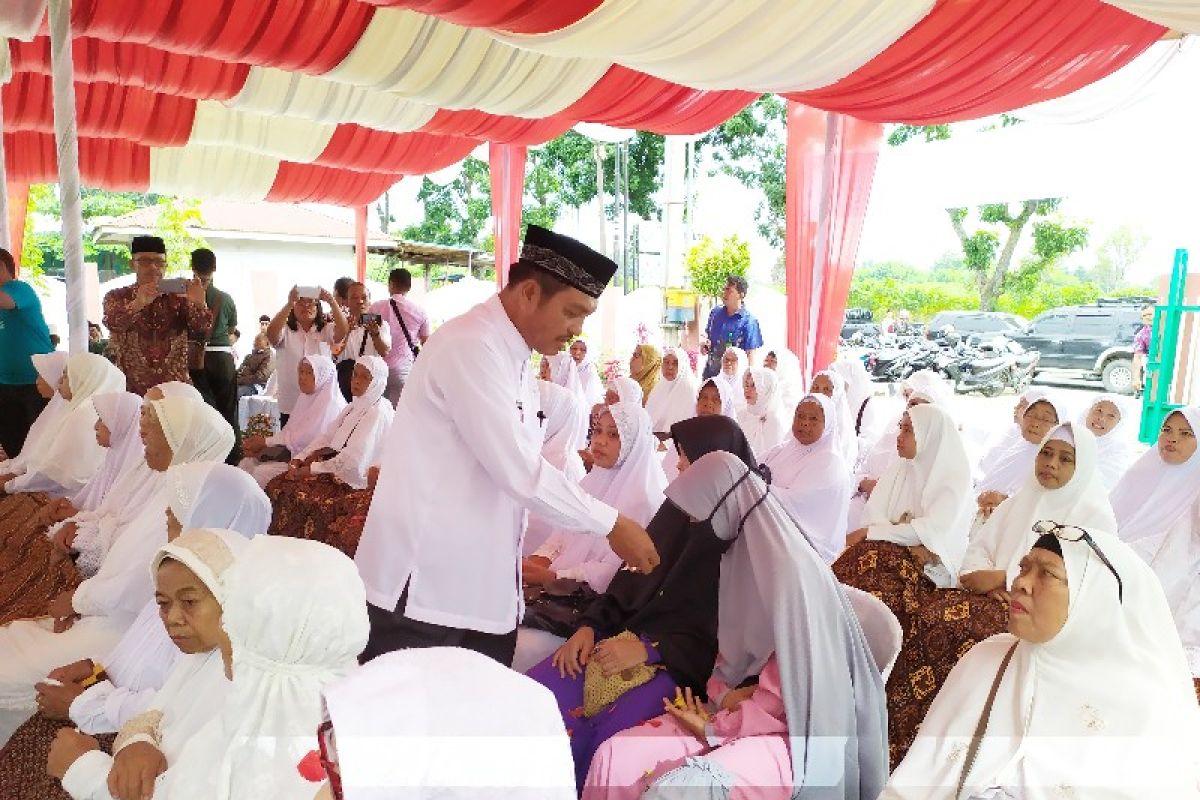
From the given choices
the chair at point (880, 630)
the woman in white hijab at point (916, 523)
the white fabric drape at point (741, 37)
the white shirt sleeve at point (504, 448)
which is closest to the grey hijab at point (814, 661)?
the chair at point (880, 630)

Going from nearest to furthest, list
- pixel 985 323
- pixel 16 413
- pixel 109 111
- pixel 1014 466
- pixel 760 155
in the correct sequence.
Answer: pixel 16 413, pixel 1014 466, pixel 109 111, pixel 985 323, pixel 760 155

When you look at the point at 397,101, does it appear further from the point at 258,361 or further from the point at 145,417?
the point at 145,417

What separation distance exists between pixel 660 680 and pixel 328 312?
447 cm

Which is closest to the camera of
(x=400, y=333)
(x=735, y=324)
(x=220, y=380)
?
(x=220, y=380)

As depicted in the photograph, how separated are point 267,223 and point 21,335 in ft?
61.0

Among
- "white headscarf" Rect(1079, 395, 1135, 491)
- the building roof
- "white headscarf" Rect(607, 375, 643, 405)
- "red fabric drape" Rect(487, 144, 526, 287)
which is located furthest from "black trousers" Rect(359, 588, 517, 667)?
the building roof

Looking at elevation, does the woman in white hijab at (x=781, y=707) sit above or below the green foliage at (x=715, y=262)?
below

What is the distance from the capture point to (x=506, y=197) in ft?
34.6

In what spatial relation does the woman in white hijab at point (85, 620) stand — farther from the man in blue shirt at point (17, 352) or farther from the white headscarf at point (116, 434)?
the man in blue shirt at point (17, 352)

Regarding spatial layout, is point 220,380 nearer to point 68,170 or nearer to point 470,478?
point 68,170

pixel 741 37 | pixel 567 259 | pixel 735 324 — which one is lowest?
pixel 735 324

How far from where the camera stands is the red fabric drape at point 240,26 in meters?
5.73

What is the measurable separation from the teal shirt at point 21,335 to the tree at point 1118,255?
11170 millimetres

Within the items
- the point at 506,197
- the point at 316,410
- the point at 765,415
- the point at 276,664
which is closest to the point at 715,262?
the point at 506,197
